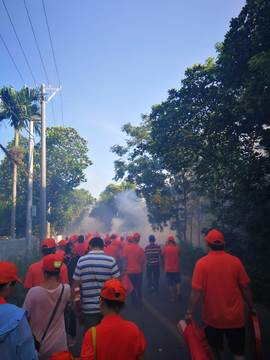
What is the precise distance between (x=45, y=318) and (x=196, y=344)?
5.56ft

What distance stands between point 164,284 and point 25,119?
15249mm

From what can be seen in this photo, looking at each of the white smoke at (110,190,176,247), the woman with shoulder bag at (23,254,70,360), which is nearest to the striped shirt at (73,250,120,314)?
the woman with shoulder bag at (23,254,70,360)

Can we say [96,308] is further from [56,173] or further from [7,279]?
[56,173]

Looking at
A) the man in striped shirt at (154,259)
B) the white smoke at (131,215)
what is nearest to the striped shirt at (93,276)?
the man in striped shirt at (154,259)

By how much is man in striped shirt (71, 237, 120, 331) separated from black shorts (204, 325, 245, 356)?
57.6 inches

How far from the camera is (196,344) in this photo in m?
2.78

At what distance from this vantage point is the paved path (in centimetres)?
436

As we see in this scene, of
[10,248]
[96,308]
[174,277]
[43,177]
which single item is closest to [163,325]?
[174,277]

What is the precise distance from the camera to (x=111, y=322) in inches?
75.1

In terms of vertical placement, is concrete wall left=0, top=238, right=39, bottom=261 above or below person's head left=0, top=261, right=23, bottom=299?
below

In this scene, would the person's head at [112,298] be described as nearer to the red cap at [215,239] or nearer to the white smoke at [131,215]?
the red cap at [215,239]

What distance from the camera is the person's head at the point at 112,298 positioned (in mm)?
1961

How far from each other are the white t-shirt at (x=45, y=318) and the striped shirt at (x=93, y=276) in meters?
0.71

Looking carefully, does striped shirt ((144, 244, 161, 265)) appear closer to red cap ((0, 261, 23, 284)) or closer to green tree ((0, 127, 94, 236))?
red cap ((0, 261, 23, 284))
